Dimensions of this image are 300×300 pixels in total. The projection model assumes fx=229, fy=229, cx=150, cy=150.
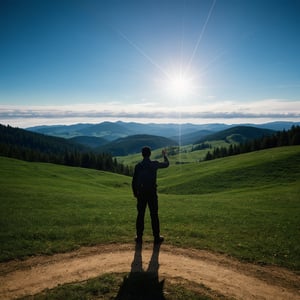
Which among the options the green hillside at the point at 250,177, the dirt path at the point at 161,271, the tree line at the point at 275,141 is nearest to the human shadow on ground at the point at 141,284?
the dirt path at the point at 161,271

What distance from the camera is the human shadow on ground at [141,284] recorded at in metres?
7.88

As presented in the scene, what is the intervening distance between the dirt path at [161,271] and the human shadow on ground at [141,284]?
0.50 ft

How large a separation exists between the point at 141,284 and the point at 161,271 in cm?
153

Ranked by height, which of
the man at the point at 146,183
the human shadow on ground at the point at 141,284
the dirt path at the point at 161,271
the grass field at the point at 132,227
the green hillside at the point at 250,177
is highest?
the man at the point at 146,183

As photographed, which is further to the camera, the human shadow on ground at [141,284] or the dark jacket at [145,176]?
the dark jacket at [145,176]

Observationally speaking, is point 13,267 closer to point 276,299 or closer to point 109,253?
point 109,253

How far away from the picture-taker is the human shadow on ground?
25.9 ft

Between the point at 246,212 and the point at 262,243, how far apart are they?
815 centimetres

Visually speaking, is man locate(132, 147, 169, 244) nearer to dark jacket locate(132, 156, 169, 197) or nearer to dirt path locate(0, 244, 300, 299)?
dark jacket locate(132, 156, 169, 197)

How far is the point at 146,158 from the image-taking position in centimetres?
1228

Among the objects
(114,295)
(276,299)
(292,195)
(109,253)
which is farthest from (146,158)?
(292,195)

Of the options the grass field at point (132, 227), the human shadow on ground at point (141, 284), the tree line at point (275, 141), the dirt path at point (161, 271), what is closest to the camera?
the human shadow on ground at point (141, 284)

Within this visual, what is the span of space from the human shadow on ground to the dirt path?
151mm

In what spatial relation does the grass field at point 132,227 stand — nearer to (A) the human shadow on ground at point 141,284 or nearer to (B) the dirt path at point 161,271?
(B) the dirt path at point 161,271
